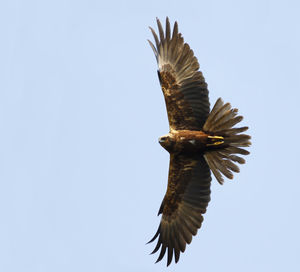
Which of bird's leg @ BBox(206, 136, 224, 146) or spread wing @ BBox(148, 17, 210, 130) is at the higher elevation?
spread wing @ BBox(148, 17, 210, 130)

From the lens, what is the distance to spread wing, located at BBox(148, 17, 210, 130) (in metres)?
11.1

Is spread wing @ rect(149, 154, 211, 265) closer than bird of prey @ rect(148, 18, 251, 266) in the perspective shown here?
No

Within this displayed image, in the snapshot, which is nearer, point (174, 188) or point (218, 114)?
point (218, 114)

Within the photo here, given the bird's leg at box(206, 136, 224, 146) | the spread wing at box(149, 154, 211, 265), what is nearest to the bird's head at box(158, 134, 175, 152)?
the spread wing at box(149, 154, 211, 265)

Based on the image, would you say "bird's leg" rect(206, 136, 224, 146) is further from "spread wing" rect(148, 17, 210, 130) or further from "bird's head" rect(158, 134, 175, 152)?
"bird's head" rect(158, 134, 175, 152)

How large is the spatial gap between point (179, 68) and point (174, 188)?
2457mm

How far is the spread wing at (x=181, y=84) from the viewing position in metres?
11.1

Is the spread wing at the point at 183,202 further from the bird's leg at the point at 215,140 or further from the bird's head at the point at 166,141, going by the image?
the bird's leg at the point at 215,140

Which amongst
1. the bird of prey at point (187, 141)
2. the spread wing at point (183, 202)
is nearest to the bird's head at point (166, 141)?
the bird of prey at point (187, 141)

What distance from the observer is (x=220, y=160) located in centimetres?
1110

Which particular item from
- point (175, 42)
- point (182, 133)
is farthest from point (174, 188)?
point (175, 42)

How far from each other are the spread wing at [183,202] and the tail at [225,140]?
0.38 meters

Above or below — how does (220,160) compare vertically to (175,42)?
below

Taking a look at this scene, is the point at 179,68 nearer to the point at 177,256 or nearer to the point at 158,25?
the point at 158,25
